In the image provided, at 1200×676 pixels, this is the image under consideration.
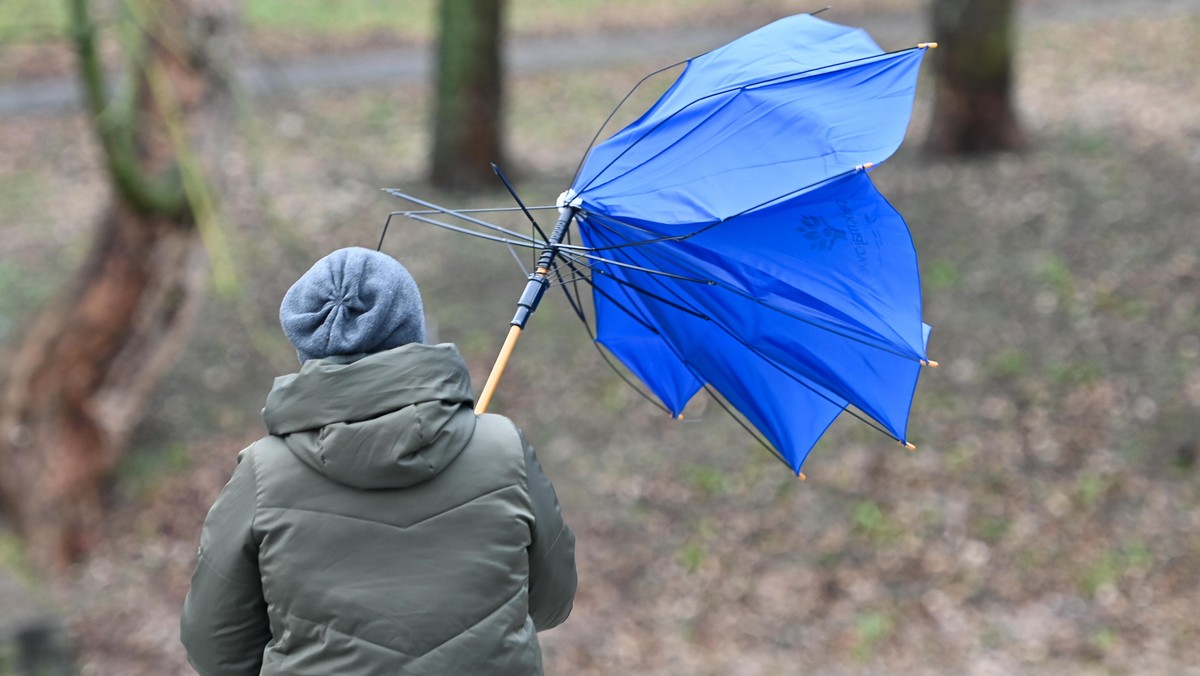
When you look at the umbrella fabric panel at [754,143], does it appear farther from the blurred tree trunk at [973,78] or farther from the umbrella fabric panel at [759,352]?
the blurred tree trunk at [973,78]

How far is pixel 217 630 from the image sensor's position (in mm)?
2262

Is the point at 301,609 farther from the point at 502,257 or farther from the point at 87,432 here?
the point at 502,257

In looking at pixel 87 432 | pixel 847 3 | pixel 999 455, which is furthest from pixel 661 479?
pixel 847 3

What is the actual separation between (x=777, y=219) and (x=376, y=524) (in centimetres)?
129

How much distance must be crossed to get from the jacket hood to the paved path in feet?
45.2

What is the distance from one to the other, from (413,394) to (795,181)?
1.17 metres

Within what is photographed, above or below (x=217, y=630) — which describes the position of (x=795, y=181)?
above

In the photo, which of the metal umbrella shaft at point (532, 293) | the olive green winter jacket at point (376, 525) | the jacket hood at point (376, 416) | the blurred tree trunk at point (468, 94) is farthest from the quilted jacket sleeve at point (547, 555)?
the blurred tree trunk at point (468, 94)

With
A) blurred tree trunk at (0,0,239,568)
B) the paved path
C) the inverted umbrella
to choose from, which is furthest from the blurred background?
the paved path

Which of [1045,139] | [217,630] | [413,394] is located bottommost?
[1045,139]

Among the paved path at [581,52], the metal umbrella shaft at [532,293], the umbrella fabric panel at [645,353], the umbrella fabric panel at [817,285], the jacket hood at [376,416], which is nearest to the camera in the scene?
the jacket hood at [376,416]

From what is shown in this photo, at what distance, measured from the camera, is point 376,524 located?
216 cm

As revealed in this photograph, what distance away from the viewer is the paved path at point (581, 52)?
51.9 ft

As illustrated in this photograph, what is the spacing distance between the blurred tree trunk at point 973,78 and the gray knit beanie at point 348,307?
8.98 metres
